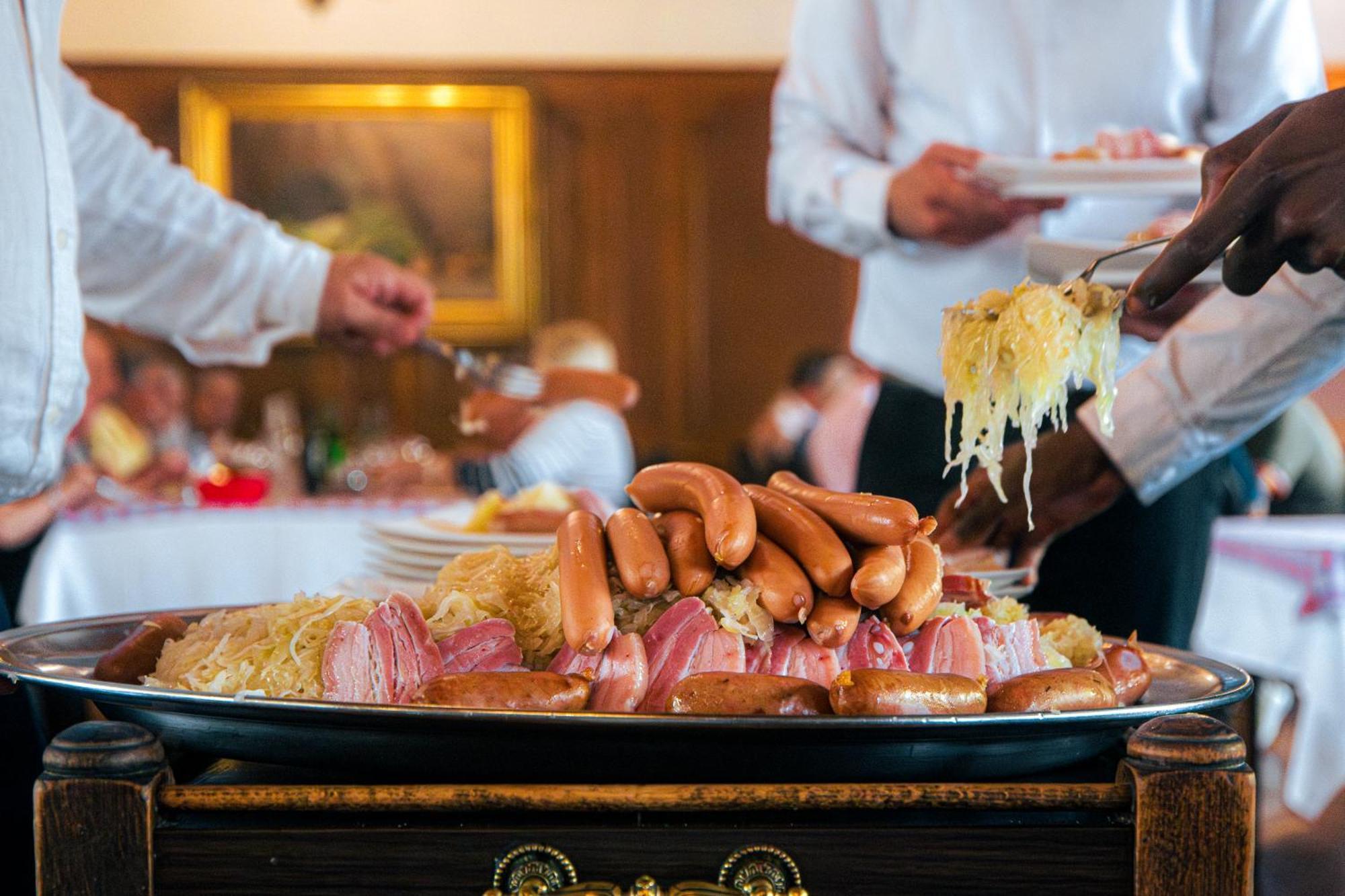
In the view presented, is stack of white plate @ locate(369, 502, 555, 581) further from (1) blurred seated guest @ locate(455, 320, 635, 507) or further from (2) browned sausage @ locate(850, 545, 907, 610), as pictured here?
(1) blurred seated guest @ locate(455, 320, 635, 507)

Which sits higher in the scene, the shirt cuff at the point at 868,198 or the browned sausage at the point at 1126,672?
the shirt cuff at the point at 868,198

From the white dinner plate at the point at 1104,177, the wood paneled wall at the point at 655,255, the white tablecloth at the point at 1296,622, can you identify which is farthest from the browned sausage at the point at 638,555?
the wood paneled wall at the point at 655,255

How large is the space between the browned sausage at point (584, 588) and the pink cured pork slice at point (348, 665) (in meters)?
0.14

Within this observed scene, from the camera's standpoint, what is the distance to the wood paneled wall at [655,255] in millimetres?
7188

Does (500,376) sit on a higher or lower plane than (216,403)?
higher

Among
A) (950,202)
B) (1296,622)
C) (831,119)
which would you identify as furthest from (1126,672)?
(1296,622)

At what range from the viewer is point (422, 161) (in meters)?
7.07

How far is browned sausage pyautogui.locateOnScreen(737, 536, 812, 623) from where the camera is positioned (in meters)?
0.92

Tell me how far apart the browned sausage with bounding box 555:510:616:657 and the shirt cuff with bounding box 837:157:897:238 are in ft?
3.75

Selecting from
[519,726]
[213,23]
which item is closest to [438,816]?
[519,726]

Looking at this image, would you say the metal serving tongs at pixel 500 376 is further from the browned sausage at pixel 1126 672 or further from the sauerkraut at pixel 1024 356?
the browned sausage at pixel 1126 672

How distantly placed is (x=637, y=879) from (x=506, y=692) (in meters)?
0.14

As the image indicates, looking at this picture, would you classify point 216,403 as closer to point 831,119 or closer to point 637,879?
point 831,119

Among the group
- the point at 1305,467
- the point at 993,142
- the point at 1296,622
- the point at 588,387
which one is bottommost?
the point at 1296,622
